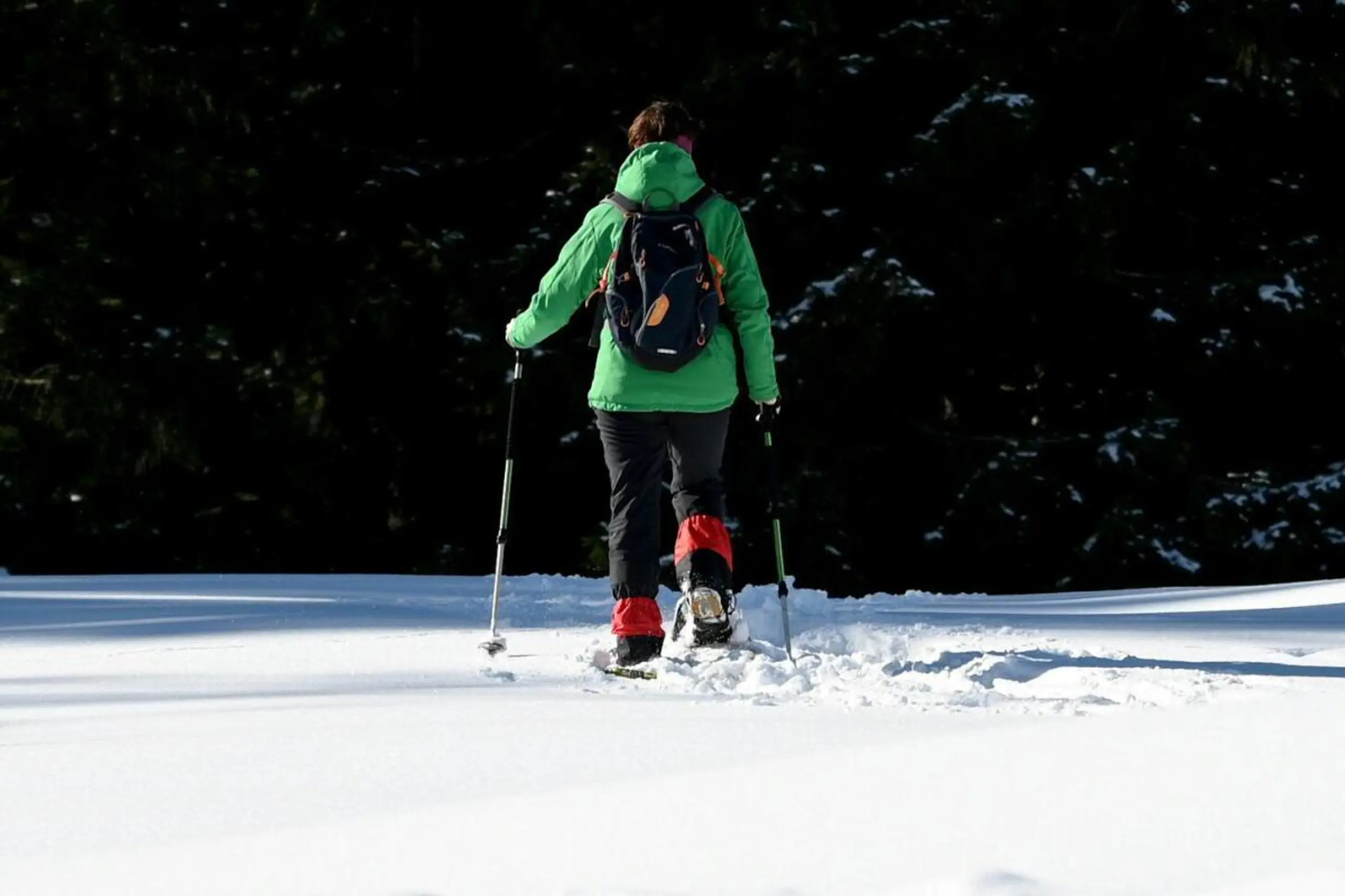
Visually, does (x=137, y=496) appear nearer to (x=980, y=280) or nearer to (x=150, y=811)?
(x=980, y=280)

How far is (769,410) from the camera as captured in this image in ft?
18.1

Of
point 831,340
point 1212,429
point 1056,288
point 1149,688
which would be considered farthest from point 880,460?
→ point 1149,688

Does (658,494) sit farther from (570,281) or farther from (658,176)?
(658,176)

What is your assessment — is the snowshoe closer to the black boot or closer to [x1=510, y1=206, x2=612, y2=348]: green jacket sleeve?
the black boot

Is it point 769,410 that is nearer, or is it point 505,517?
point 769,410

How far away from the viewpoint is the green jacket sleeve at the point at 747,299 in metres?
5.11

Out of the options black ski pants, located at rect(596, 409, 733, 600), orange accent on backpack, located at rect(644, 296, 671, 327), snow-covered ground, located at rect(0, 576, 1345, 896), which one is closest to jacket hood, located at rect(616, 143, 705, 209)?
orange accent on backpack, located at rect(644, 296, 671, 327)

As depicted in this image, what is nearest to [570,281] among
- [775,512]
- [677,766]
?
[775,512]

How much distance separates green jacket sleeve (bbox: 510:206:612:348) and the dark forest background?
699 cm

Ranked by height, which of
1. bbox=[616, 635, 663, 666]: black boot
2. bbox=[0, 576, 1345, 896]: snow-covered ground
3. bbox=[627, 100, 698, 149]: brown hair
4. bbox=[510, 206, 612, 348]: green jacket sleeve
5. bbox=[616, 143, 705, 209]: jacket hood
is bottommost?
bbox=[0, 576, 1345, 896]: snow-covered ground

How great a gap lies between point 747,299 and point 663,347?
351 mm

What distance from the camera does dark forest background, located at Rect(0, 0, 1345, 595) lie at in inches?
493

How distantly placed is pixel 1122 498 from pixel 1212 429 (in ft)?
6.27

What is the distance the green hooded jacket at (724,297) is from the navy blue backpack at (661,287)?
0.05 metres
